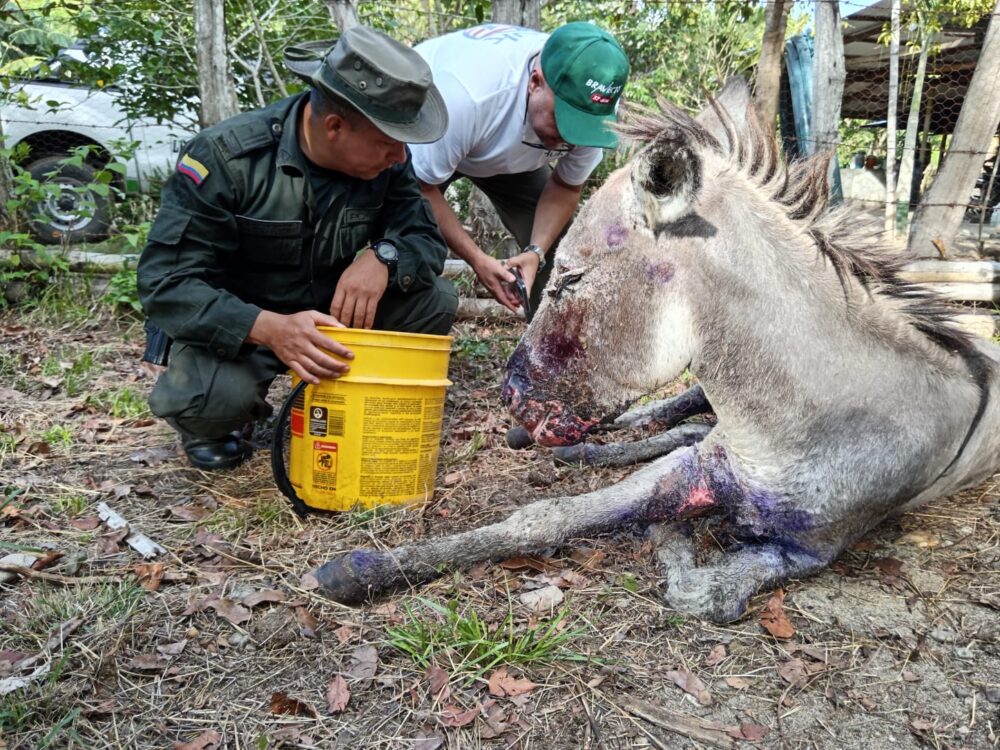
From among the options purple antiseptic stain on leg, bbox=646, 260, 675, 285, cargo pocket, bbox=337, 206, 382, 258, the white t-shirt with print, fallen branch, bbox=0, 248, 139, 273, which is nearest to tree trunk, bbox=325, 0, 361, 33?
the white t-shirt with print

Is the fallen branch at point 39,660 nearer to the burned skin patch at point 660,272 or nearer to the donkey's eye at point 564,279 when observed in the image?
the donkey's eye at point 564,279

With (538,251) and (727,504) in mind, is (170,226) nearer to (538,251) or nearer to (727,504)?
(538,251)

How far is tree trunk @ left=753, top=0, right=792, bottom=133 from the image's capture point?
209 inches

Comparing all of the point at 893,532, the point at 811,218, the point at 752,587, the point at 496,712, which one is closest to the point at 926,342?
the point at 811,218

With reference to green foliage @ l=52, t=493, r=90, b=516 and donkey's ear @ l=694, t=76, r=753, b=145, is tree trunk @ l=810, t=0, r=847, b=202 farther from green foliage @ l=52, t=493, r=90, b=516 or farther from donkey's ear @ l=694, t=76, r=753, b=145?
green foliage @ l=52, t=493, r=90, b=516

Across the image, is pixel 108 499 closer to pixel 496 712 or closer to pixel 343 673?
pixel 343 673

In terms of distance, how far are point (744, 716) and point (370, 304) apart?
192 cm

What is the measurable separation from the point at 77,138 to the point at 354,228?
20.4ft

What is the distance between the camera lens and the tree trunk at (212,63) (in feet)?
17.7

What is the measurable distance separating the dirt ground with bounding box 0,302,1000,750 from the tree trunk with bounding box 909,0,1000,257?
154 inches

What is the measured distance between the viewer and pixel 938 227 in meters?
6.29

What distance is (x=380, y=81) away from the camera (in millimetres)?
2506

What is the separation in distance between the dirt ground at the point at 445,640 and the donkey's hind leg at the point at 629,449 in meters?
0.42

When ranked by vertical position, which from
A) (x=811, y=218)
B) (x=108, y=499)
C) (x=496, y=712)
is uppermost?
(x=811, y=218)
